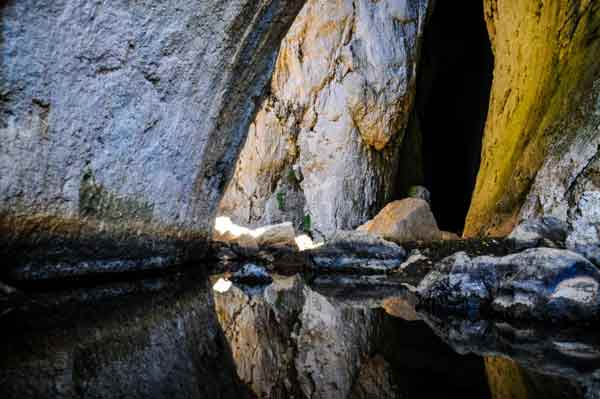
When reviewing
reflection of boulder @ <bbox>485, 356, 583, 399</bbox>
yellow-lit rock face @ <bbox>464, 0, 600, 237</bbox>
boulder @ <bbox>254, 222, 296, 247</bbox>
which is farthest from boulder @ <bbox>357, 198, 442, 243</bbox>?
reflection of boulder @ <bbox>485, 356, 583, 399</bbox>

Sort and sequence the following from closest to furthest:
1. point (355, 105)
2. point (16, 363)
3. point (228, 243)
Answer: point (16, 363), point (228, 243), point (355, 105)

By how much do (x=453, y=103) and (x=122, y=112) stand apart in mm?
12714

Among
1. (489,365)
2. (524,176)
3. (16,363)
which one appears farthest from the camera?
(524,176)

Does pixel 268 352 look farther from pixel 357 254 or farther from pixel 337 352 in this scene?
pixel 357 254

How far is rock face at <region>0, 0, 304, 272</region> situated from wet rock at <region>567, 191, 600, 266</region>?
2956 millimetres

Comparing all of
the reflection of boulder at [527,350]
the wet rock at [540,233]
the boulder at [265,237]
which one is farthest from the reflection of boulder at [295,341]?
the boulder at [265,237]

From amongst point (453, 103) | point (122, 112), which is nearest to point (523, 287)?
point (122, 112)

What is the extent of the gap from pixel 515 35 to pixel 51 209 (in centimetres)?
690

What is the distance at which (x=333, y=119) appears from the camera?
9656mm

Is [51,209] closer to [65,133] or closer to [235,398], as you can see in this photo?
[65,133]

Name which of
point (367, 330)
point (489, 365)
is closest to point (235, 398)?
point (489, 365)

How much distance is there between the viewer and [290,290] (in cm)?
383

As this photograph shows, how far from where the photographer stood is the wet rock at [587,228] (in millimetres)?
3215

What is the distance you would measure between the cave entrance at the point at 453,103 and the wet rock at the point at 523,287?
33.9 ft
